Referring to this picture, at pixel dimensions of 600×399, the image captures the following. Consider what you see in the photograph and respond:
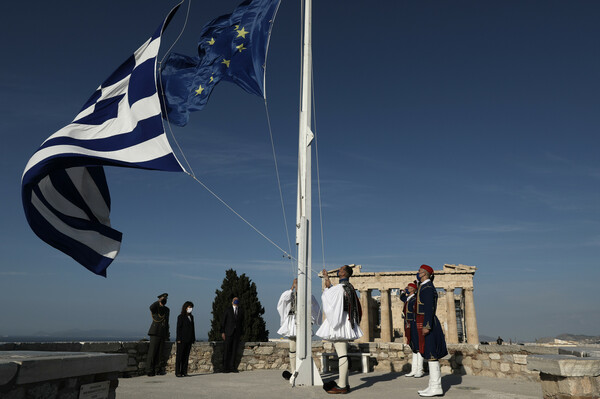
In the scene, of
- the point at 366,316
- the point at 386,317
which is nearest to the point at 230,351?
the point at 386,317

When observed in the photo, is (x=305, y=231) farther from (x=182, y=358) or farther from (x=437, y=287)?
(x=437, y=287)

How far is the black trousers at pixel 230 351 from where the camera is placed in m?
11.1

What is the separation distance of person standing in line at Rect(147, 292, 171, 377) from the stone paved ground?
49cm

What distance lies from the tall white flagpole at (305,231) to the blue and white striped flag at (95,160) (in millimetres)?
2574

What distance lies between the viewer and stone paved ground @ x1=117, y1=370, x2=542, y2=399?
7203mm

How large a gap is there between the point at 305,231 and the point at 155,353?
5348 millimetres

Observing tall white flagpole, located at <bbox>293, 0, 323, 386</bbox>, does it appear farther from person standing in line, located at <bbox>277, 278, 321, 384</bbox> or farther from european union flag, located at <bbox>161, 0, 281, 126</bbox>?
person standing in line, located at <bbox>277, 278, 321, 384</bbox>

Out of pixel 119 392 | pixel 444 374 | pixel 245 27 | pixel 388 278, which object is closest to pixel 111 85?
pixel 245 27

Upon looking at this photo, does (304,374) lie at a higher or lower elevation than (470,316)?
lower

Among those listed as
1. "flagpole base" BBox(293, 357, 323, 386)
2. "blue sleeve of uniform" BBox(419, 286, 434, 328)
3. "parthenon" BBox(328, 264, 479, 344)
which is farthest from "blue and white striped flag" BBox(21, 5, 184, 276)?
"parthenon" BBox(328, 264, 479, 344)

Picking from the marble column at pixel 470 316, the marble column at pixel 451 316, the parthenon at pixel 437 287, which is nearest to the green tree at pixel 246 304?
the parthenon at pixel 437 287

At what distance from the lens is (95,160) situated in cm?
649

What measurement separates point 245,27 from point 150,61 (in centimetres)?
240

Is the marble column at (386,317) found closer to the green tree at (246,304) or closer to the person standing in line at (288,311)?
the green tree at (246,304)
